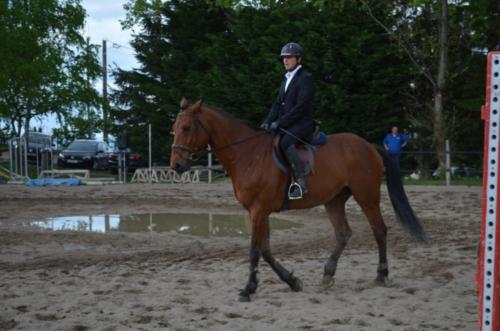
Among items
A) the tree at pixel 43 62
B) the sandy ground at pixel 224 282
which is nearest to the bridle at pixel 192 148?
the sandy ground at pixel 224 282

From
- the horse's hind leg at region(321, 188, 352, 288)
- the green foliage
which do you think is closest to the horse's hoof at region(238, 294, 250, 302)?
the horse's hind leg at region(321, 188, 352, 288)

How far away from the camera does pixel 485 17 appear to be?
25203mm

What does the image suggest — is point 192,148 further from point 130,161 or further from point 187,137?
point 130,161

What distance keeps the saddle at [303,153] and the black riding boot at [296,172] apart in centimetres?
8

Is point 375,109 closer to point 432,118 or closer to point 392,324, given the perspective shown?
point 432,118

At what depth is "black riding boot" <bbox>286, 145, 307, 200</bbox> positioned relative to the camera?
7508mm

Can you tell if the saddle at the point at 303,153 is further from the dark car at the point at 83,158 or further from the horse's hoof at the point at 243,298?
the dark car at the point at 83,158

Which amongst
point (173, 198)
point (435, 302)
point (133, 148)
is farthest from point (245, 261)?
point (133, 148)

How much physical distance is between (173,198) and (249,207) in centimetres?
1135

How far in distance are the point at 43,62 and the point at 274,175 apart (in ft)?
78.4

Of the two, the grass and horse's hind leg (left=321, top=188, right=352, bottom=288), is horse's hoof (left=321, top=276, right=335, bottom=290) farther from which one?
the grass

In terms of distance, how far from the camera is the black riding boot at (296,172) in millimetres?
7508

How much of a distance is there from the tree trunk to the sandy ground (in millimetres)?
12311

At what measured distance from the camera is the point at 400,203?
8438 millimetres
